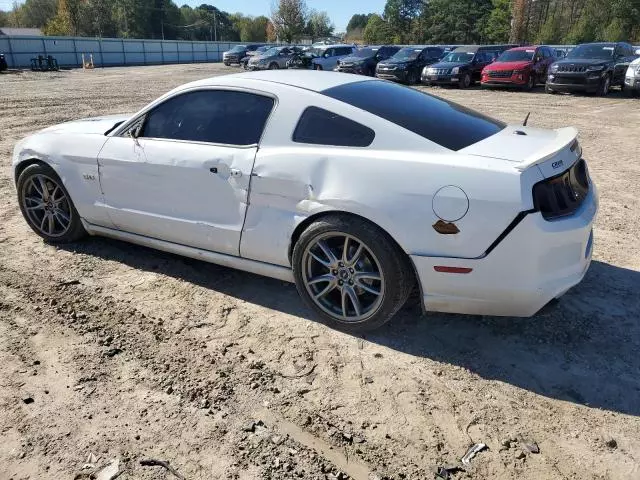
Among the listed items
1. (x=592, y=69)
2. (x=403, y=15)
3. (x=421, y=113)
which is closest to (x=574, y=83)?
(x=592, y=69)

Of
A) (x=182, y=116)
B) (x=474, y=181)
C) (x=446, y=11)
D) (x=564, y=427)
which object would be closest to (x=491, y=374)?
(x=564, y=427)

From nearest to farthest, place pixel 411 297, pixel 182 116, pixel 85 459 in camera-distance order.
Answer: pixel 85 459
pixel 411 297
pixel 182 116

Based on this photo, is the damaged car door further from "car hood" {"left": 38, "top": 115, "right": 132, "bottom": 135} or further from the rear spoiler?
the rear spoiler

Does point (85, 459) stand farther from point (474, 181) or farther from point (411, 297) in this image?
point (474, 181)

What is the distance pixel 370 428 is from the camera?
8.50 ft

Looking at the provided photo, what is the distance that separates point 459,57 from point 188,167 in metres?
20.3

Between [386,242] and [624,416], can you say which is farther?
[386,242]

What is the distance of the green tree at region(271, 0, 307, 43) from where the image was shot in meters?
73.9

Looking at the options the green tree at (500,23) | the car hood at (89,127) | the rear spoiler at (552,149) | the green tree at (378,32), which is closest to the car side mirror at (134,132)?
the car hood at (89,127)

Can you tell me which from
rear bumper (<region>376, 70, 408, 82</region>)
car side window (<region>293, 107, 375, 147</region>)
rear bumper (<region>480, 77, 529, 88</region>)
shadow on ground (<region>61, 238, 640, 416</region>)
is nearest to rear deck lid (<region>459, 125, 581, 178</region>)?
car side window (<region>293, 107, 375, 147</region>)

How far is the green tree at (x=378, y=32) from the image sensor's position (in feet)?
253

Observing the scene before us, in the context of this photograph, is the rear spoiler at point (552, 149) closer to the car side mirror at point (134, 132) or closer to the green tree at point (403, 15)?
the car side mirror at point (134, 132)

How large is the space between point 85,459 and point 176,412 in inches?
18.4

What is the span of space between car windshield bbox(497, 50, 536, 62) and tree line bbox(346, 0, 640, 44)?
27.1 meters
